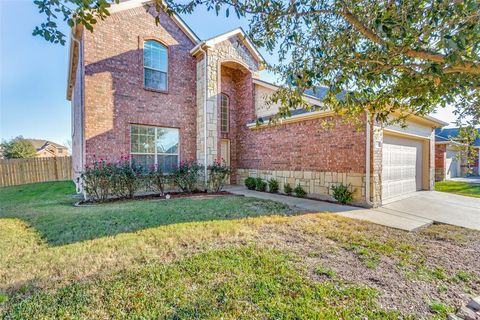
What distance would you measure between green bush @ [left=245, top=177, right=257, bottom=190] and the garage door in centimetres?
539

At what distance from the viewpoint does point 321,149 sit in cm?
874

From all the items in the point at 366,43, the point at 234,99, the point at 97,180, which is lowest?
the point at 97,180

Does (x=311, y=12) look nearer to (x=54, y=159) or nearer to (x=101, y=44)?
(x=101, y=44)

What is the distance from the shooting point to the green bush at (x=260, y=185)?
36.0 ft

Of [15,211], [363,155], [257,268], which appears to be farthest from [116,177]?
[363,155]

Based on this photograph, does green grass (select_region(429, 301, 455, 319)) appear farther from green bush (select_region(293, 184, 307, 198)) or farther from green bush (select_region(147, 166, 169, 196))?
green bush (select_region(147, 166, 169, 196))

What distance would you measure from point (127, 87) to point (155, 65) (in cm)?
170

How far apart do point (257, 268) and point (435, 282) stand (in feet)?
7.49

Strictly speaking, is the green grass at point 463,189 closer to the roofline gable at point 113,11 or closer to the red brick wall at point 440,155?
the red brick wall at point 440,155

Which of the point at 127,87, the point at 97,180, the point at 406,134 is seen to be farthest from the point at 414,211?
the point at 127,87

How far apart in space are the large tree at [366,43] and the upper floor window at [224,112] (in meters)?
7.90

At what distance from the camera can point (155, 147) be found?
10.4m

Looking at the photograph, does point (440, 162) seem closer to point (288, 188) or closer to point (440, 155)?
point (440, 155)

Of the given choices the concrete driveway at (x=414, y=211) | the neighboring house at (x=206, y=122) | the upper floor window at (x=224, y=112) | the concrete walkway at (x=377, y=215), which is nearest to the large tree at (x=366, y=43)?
the concrete walkway at (x=377, y=215)
